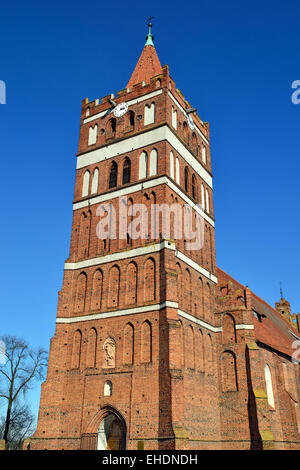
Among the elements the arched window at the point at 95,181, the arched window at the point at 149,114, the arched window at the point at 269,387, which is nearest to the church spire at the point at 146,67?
the arched window at the point at 149,114

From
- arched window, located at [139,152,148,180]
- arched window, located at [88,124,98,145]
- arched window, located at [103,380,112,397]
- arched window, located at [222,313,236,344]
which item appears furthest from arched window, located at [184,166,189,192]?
arched window, located at [103,380,112,397]

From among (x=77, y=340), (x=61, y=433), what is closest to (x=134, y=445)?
(x=61, y=433)

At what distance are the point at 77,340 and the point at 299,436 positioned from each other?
40.9ft

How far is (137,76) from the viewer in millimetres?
30172

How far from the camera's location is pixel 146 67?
30484 mm

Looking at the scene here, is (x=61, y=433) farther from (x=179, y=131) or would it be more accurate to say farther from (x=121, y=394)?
(x=179, y=131)

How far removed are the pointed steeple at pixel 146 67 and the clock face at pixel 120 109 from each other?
7.68 feet

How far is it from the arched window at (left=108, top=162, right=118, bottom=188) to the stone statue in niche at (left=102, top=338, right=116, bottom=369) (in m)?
8.79

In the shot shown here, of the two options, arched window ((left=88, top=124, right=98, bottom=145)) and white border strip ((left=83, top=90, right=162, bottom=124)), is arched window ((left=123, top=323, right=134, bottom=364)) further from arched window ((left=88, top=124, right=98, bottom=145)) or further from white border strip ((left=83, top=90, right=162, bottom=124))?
white border strip ((left=83, top=90, right=162, bottom=124))

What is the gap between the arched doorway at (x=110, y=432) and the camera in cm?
2059

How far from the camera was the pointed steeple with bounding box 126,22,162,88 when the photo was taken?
29.7m

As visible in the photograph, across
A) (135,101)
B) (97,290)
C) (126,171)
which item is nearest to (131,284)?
(97,290)

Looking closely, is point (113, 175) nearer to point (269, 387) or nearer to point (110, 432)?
point (110, 432)

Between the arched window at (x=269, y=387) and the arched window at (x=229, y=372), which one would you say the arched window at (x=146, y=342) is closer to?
the arched window at (x=229, y=372)
